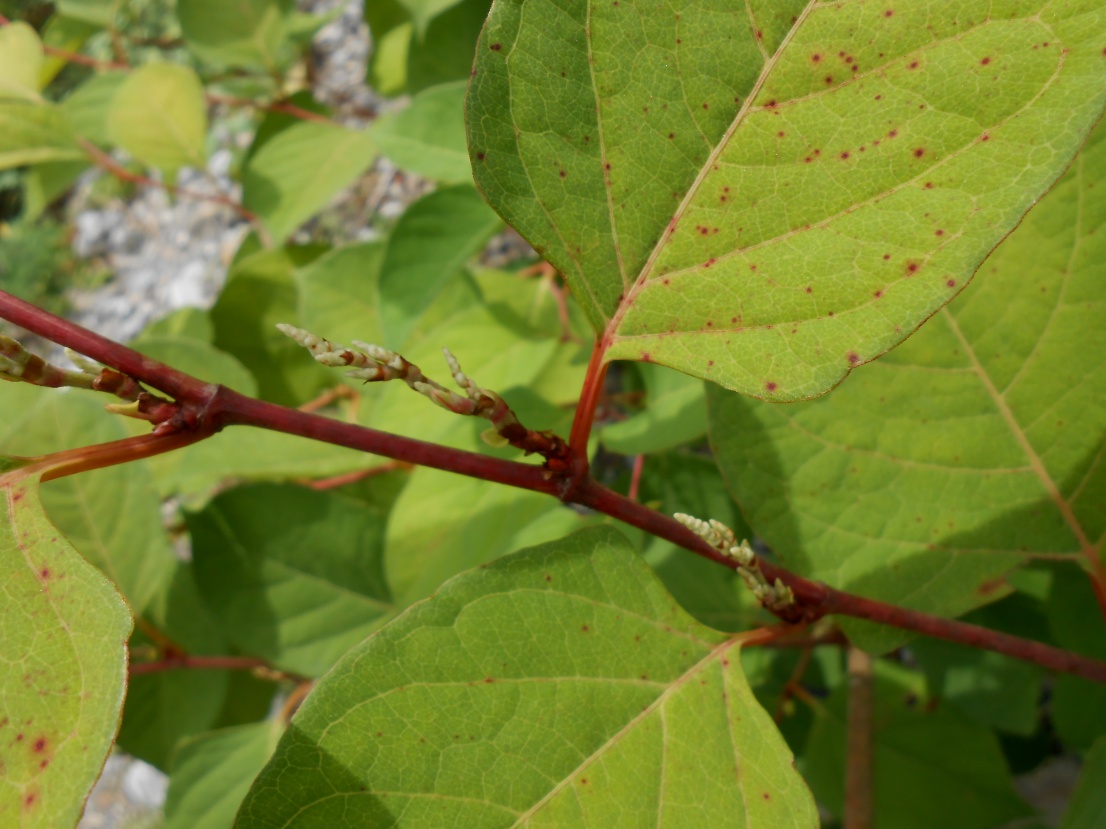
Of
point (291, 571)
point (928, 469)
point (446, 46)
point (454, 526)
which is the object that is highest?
point (446, 46)

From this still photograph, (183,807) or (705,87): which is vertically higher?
(705,87)

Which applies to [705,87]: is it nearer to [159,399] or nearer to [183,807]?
[159,399]

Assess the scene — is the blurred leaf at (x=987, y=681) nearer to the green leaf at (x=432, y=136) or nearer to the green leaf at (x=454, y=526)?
the green leaf at (x=454, y=526)

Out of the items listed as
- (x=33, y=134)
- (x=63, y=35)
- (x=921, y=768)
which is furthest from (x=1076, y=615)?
(x=63, y=35)

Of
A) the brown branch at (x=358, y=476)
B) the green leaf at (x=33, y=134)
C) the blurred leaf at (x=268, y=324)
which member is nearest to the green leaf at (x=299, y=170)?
the blurred leaf at (x=268, y=324)

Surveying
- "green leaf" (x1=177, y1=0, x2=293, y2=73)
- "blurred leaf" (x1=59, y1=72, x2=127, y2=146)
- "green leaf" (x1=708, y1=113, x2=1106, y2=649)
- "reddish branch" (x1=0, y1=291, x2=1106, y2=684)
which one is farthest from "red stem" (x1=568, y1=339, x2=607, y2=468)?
"blurred leaf" (x1=59, y1=72, x2=127, y2=146)

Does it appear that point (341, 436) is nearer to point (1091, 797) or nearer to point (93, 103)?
point (1091, 797)

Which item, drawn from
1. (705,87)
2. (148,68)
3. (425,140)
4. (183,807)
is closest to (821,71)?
(705,87)
